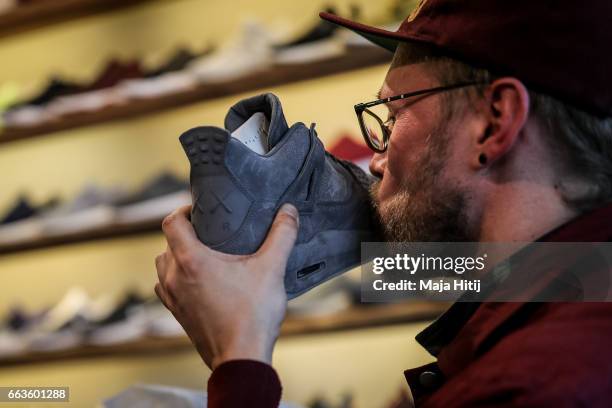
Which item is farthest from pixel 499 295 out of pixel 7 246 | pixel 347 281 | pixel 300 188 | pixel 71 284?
pixel 71 284

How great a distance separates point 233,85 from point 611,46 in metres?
1.65

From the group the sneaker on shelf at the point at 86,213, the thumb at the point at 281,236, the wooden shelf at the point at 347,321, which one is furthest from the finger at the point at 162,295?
the sneaker on shelf at the point at 86,213

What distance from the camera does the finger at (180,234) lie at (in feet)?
3.00

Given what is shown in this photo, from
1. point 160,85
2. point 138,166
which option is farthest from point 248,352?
point 138,166

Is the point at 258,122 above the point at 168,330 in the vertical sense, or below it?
above

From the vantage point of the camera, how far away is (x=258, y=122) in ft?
3.30

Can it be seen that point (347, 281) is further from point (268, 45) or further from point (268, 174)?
point (268, 174)

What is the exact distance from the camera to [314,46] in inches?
89.0

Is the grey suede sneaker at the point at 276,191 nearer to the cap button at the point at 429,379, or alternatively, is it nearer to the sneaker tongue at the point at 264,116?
the sneaker tongue at the point at 264,116

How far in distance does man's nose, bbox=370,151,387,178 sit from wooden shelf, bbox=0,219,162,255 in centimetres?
153

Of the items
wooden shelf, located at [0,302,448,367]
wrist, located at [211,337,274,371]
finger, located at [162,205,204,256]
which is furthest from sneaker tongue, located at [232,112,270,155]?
wooden shelf, located at [0,302,448,367]

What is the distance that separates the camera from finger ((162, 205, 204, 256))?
91 centimetres

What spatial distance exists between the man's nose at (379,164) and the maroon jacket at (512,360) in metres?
0.23

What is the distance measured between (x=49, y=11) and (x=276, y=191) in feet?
7.48
